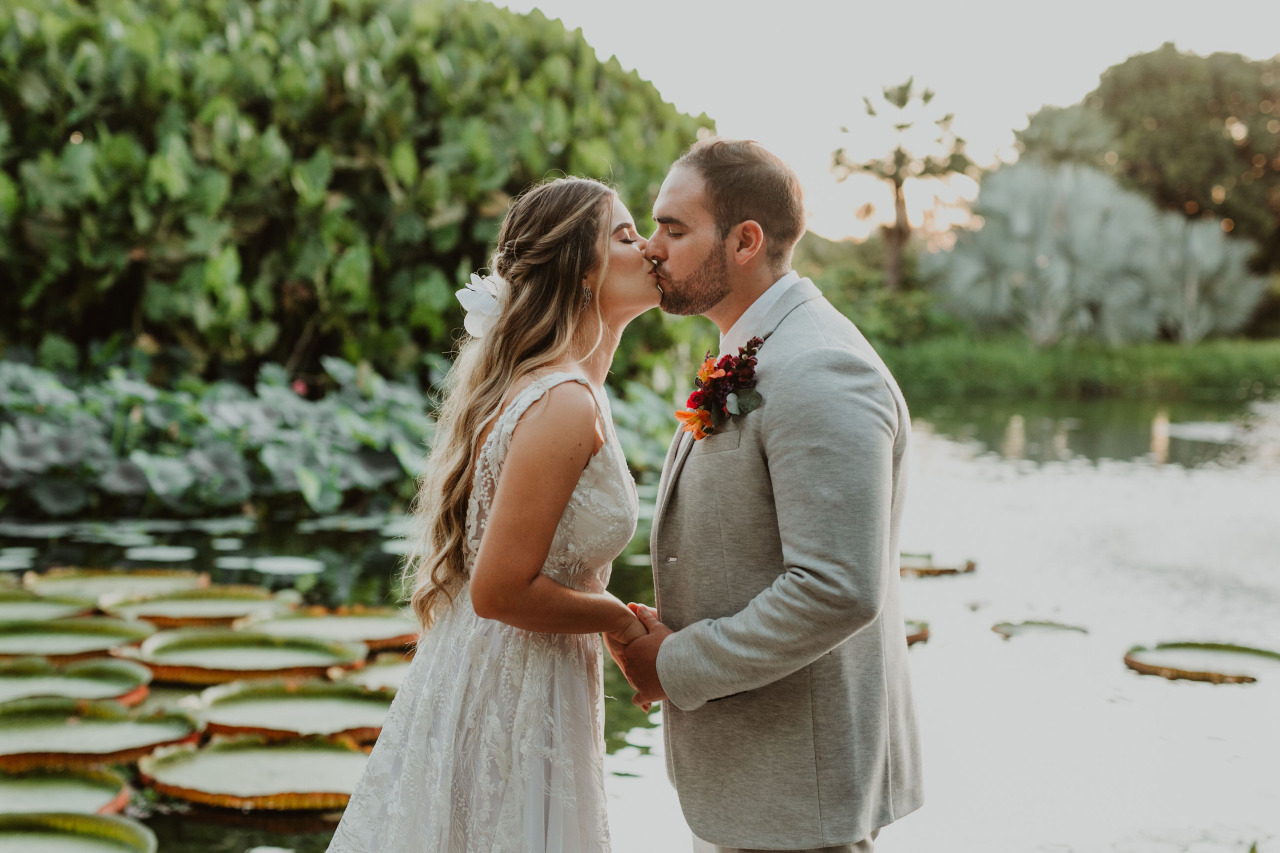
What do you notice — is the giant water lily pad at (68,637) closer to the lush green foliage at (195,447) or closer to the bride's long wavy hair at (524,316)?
the lush green foliage at (195,447)

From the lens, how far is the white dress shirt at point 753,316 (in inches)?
79.6

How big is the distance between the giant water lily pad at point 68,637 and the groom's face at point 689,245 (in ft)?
10.3

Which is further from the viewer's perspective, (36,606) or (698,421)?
(36,606)

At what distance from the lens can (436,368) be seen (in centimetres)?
754

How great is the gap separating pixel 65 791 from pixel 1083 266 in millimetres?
29909

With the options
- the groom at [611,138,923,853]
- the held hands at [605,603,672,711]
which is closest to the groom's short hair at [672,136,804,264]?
the groom at [611,138,923,853]

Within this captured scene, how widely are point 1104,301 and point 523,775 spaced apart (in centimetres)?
3012

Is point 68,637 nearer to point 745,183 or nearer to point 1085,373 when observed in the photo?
point 745,183

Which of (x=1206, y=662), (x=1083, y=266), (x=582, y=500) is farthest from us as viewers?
(x=1083, y=266)

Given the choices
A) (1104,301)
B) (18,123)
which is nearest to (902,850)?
(18,123)

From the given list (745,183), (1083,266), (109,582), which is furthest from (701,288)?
(1083,266)

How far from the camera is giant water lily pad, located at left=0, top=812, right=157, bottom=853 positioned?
2.69 metres

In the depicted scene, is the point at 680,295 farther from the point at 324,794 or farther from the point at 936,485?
the point at 936,485

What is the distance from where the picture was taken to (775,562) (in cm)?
187
